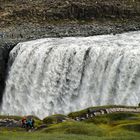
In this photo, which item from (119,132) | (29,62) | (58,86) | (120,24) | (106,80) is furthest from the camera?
(120,24)

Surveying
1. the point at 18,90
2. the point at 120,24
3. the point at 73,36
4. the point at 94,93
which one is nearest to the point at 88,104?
the point at 94,93

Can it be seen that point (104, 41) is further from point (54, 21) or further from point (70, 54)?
point (54, 21)

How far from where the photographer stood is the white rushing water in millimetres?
55281

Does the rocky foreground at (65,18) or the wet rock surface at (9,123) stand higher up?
the rocky foreground at (65,18)

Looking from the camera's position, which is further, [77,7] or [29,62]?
[77,7]

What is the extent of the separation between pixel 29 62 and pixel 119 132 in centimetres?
3355

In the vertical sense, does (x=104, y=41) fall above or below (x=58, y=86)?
above

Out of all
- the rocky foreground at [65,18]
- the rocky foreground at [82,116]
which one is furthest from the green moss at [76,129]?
the rocky foreground at [65,18]

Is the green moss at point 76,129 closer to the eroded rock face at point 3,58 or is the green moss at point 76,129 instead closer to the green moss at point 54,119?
the green moss at point 54,119

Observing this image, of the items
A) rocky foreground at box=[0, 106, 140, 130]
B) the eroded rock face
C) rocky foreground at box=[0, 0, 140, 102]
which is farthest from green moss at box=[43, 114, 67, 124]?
rocky foreground at box=[0, 0, 140, 102]

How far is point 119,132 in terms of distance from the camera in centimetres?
3391

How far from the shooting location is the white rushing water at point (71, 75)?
5528 centimetres

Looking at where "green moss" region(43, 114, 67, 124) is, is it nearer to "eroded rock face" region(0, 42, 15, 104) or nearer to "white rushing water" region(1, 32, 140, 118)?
"white rushing water" region(1, 32, 140, 118)

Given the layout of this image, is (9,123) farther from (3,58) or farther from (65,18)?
(65,18)
